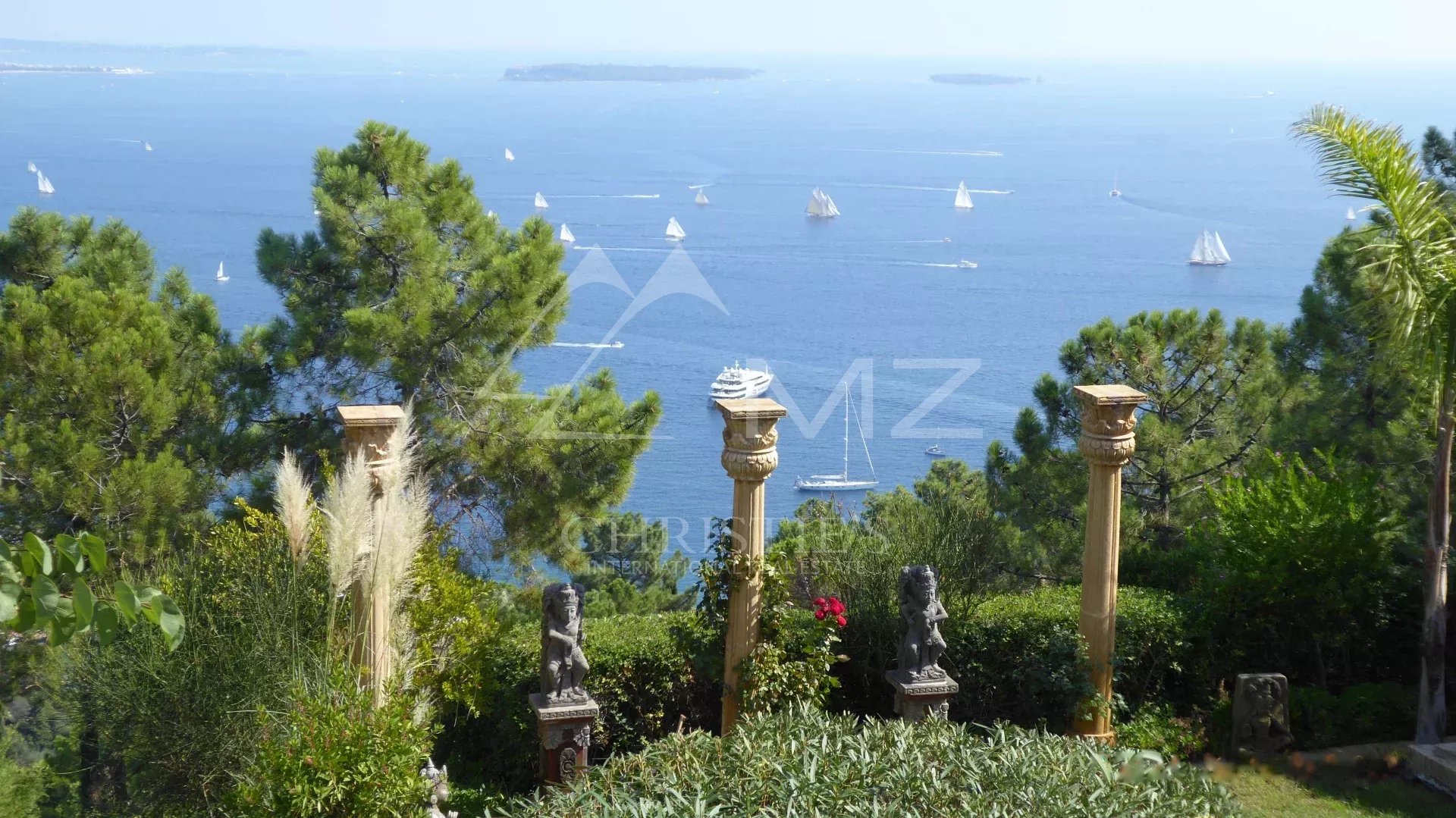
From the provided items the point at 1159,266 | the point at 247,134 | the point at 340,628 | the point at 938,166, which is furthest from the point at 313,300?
the point at 247,134

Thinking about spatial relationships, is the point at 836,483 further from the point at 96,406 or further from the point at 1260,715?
the point at 1260,715

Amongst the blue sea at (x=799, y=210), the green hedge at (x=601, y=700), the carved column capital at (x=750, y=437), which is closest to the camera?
the carved column capital at (x=750, y=437)

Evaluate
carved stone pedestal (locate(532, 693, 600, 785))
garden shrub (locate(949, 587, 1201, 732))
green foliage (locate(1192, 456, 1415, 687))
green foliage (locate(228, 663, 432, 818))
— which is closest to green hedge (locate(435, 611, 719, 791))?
carved stone pedestal (locate(532, 693, 600, 785))

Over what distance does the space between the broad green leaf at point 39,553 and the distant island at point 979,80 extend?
528 ft

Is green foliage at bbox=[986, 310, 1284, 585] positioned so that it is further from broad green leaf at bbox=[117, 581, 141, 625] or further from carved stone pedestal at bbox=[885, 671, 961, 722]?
broad green leaf at bbox=[117, 581, 141, 625]

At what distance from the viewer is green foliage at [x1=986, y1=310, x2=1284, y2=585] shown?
10906 millimetres

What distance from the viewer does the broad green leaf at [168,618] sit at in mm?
1643

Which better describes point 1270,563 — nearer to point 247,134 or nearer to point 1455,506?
point 1455,506

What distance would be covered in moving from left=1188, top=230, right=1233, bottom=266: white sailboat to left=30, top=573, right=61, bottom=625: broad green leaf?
62.4 meters

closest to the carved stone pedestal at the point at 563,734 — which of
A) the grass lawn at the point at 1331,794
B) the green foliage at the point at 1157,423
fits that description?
the grass lawn at the point at 1331,794

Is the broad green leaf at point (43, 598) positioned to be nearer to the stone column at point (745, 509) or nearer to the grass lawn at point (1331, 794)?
the stone column at point (745, 509)

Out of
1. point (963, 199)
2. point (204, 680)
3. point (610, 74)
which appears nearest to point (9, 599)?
point (204, 680)

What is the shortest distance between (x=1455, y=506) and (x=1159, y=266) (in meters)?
55.6

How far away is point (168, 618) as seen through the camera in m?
1.68
